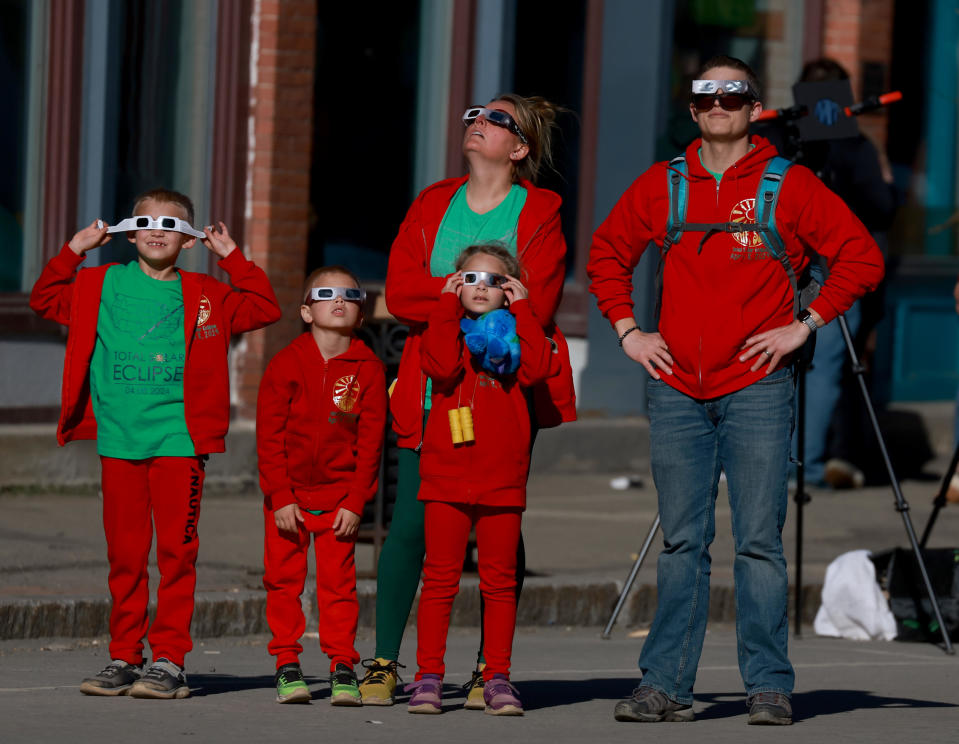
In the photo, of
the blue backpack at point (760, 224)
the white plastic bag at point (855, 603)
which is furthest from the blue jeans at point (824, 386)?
the blue backpack at point (760, 224)

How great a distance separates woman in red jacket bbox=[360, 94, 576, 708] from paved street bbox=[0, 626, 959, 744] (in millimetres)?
326

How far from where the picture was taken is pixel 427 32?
13.1 m

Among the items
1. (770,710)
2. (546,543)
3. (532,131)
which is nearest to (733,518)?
(770,710)

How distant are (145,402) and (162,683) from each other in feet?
2.88

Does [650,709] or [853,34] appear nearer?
[650,709]

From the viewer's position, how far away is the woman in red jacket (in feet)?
21.1

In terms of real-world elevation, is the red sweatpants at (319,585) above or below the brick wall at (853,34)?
below

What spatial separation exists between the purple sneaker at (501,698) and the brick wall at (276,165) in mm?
5961

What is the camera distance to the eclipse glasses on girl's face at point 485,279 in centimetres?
626

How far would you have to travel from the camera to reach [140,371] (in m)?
6.56

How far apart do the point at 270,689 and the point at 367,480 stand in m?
0.83

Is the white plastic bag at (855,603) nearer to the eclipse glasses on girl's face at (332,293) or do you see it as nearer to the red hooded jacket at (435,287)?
the red hooded jacket at (435,287)

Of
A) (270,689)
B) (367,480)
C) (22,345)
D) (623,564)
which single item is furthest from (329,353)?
(22,345)

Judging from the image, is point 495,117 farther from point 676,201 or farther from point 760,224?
point 760,224
